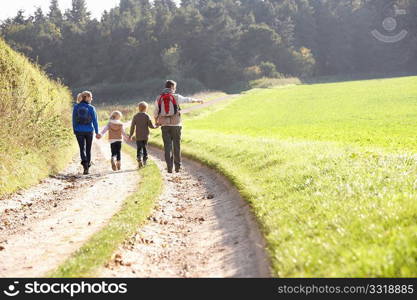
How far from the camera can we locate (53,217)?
28.5 ft

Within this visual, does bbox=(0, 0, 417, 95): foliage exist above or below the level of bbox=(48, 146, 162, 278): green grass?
above

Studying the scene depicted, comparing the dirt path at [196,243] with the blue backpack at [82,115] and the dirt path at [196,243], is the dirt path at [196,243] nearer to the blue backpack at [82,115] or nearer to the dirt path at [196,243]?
the dirt path at [196,243]

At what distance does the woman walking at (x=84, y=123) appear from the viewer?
48.0 ft

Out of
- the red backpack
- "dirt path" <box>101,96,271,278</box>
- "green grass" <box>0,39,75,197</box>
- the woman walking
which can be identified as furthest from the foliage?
"dirt path" <box>101,96,271,278</box>

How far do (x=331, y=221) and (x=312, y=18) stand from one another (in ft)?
457

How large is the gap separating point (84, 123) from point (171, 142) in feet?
10.3

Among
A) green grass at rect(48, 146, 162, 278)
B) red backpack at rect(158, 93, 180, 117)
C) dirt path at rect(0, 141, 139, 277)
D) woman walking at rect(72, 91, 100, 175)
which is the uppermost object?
red backpack at rect(158, 93, 180, 117)

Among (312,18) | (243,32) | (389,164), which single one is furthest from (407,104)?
(312,18)

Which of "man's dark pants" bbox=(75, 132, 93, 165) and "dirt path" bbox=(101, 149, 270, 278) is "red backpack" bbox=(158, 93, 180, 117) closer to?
"dirt path" bbox=(101, 149, 270, 278)

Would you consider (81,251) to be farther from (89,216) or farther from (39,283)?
(89,216)

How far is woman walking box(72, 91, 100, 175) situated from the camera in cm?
1463

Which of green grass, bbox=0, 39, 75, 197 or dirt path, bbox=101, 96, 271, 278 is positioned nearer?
dirt path, bbox=101, 96, 271, 278

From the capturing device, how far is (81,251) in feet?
20.0

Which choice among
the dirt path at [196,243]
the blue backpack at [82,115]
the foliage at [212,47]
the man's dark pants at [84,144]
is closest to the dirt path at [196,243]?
the dirt path at [196,243]
